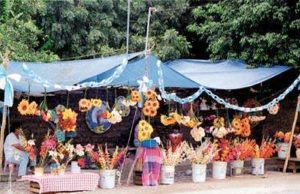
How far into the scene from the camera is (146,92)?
34.3ft

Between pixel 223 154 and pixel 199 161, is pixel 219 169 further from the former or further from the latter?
pixel 199 161

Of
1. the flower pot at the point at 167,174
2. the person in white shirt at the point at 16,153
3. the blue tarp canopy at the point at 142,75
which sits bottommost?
the flower pot at the point at 167,174

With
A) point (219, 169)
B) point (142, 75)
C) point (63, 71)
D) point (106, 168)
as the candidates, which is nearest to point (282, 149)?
point (219, 169)

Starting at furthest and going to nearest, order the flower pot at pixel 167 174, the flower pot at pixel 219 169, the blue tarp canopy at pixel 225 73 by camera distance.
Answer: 1. the blue tarp canopy at pixel 225 73
2. the flower pot at pixel 219 169
3. the flower pot at pixel 167 174

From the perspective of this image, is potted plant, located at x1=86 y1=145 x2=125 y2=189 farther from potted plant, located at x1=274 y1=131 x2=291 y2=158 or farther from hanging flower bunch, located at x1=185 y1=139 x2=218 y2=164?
potted plant, located at x1=274 y1=131 x2=291 y2=158

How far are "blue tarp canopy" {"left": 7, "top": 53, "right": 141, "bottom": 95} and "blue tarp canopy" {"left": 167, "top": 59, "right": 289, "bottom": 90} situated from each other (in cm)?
211

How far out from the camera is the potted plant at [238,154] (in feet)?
38.4

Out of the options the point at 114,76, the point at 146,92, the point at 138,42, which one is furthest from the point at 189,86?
the point at 138,42

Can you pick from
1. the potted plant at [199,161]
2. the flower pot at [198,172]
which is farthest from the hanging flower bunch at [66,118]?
the flower pot at [198,172]

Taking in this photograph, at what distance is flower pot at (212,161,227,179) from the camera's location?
11469 mm

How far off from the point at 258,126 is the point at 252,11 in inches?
138

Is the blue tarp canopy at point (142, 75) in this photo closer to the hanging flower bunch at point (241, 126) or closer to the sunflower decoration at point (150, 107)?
the sunflower decoration at point (150, 107)

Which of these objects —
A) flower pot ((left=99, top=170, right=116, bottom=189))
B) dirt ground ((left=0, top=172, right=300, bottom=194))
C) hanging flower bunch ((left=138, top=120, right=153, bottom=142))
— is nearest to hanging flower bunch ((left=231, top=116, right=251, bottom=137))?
dirt ground ((left=0, top=172, right=300, bottom=194))

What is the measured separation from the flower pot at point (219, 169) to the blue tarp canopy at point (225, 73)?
5.13ft
